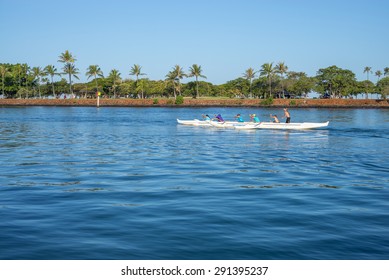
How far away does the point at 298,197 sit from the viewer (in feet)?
48.3

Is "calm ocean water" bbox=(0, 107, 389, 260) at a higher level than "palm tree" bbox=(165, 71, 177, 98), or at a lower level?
lower

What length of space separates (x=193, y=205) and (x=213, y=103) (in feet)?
393

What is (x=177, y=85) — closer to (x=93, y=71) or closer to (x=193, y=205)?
(x=93, y=71)

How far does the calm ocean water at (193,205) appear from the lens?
9727mm

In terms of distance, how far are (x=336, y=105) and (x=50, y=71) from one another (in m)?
77.8

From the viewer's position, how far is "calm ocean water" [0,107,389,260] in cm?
973

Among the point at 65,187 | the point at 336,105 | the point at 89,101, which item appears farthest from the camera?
the point at 89,101

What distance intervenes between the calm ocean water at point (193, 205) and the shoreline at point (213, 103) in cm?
10153

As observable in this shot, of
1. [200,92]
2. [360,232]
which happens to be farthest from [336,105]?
[360,232]

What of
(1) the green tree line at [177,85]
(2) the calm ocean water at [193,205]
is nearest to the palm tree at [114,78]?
(1) the green tree line at [177,85]

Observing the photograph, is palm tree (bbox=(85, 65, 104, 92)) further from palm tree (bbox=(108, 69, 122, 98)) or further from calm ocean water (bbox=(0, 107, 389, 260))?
calm ocean water (bbox=(0, 107, 389, 260))

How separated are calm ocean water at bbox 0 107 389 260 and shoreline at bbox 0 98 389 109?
3997 inches

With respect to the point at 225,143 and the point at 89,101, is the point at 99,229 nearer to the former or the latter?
the point at 225,143

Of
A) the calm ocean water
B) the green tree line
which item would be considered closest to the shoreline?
the green tree line
